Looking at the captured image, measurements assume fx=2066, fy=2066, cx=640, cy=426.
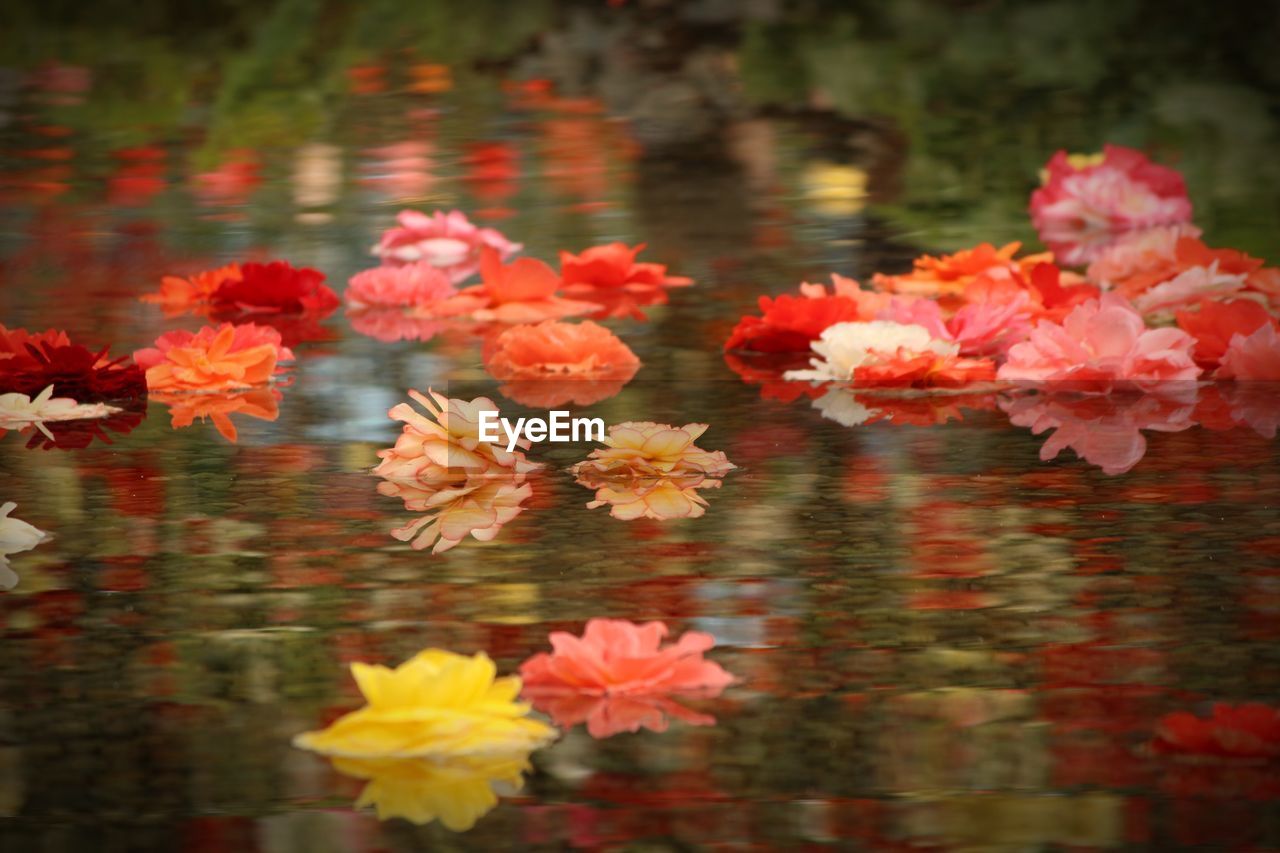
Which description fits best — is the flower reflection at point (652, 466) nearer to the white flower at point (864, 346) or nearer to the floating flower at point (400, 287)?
the white flower at point (864, 346)

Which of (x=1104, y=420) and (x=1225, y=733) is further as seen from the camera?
(x=1104, y=420)

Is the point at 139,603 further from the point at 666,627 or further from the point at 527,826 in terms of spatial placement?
the point at 527,826

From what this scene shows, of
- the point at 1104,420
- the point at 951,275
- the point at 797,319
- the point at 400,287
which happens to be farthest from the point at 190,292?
the point at 1104,420

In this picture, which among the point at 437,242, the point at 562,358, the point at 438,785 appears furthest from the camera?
the point at 437,242

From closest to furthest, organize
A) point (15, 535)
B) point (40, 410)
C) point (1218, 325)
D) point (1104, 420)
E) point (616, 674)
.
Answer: point (616, 674) < point (15, 535) < point (1104, 420) < point (40, 410) < point (1218, 325)

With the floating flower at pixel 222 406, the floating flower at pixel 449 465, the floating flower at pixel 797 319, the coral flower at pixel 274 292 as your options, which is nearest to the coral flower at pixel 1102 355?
the floating flower at pixel 797 319

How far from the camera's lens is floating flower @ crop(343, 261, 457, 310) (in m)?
3.13

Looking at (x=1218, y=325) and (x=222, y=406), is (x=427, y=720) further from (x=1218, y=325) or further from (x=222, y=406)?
(x=1218, y=325)

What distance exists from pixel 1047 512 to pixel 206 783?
0.87 meters

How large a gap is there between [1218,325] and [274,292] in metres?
1.37

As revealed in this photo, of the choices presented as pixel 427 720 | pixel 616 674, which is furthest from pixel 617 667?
pixel 427 720

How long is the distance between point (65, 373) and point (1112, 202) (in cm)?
203

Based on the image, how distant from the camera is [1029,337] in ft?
8.26
